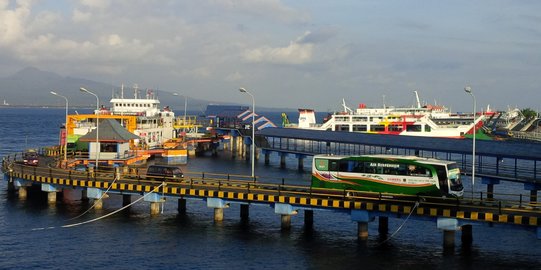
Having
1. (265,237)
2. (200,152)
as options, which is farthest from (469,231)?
(200,152)

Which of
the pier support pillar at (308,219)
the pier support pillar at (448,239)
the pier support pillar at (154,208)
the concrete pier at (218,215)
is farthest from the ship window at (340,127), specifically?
the pier support pillar at (448,239)

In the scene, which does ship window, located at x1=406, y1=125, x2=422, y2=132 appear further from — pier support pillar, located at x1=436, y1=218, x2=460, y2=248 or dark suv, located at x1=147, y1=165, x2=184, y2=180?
pier support pillar, located at x1=436, y1=218, x2=460, y2=248

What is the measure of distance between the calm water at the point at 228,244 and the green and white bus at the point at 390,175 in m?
3.36

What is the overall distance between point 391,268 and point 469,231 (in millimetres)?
7611

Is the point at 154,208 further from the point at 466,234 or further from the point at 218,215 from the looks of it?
the point at 466,234

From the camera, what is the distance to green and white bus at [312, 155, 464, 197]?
3750 cm

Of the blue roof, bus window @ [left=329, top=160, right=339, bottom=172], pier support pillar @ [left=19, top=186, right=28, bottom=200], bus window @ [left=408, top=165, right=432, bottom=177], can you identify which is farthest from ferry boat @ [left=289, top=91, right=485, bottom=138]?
bus window @ [left=408, top=165, right=432, bottom=177]

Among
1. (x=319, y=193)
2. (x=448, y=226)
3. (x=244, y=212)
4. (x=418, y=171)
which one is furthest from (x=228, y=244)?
(x=448, y=226)

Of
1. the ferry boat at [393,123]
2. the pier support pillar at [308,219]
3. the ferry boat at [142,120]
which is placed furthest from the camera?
the ferry boat at [393,123]

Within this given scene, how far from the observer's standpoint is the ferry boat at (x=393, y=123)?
13612cm

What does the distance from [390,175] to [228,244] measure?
10836mm

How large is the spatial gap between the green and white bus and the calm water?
3.36 metres

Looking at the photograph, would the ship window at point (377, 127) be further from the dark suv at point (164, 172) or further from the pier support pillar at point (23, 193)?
the pier support pillar at point (23, 193)

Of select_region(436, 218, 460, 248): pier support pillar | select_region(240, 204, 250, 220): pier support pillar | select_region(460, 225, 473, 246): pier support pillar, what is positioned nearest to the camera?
select_region(436, 218, 460, 248): pier support pillar
